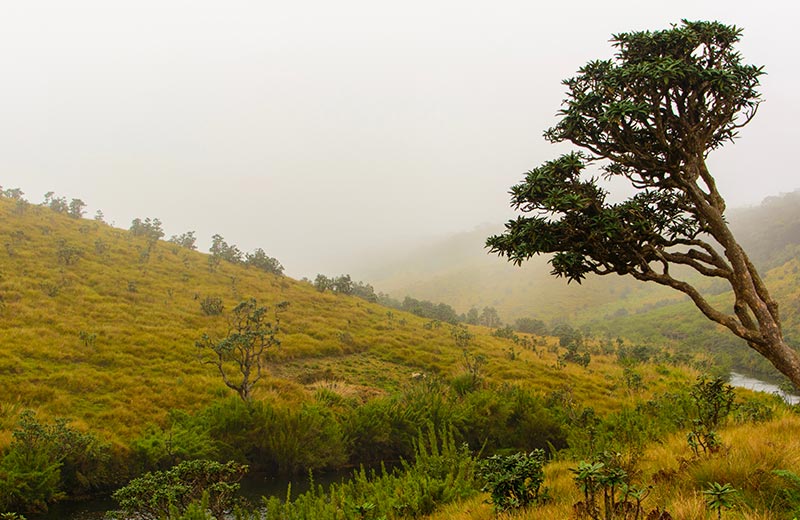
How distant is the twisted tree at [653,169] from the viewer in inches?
319

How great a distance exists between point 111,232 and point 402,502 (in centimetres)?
5615

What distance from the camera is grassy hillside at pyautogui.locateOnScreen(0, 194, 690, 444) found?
726 inches

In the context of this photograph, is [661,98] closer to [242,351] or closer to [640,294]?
[242,351]

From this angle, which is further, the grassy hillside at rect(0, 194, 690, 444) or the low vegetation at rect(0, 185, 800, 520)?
the grassy hillside at rect(0, 194, 690, 444)

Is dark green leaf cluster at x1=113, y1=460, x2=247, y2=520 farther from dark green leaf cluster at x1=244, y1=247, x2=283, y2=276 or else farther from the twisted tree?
dark green leaf cluster at x1=244, y1=247, x2=283, y2=276

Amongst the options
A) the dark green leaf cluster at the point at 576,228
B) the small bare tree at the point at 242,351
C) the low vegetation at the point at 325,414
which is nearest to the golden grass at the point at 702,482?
the low vegetation at the point at 325,414

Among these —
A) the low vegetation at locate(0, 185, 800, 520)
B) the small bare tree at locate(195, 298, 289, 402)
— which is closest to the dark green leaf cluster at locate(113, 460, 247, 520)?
the low vegetation at locate(0, 185, 800, 520)

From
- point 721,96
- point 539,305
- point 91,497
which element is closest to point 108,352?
point 91,497

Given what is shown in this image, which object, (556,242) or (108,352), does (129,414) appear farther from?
(556,242)

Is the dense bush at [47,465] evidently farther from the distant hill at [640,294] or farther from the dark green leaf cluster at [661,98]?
the distant hill at [640,294]

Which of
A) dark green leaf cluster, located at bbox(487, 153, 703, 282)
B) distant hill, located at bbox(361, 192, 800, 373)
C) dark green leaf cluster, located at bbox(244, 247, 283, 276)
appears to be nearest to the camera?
dark green leaf cluster, located at bbox(487, 153, 703, 282)

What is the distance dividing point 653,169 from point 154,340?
2698 centimetres

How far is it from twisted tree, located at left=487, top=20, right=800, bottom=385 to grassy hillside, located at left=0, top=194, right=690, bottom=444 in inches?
641

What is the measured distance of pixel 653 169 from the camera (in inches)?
362
